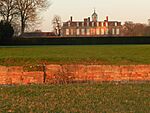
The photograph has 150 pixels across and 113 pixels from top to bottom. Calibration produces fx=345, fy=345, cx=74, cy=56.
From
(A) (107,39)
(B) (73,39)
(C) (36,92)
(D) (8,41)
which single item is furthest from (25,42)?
(C) (36,92)

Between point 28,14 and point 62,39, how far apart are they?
38.9 feet

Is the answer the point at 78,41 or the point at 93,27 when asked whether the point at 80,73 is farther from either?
the point at 93,27

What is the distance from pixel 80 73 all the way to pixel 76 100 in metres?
6.66

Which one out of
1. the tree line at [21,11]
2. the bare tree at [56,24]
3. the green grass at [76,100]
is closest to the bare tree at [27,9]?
the tree line at [21,11]

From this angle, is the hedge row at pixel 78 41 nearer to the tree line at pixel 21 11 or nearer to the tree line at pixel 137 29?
the tree line at pixel 21 11

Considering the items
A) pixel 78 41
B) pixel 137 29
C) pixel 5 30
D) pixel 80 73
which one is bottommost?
pixel 80 73

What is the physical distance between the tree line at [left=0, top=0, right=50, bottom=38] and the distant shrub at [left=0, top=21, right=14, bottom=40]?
8.93 meters

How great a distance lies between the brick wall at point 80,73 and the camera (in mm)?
14758

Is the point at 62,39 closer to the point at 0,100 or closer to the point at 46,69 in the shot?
the point at 46,69

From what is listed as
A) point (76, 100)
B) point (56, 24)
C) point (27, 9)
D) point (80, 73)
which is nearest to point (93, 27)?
point (56, 24)

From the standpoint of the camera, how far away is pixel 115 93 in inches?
393

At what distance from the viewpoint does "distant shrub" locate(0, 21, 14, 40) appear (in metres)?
49.9

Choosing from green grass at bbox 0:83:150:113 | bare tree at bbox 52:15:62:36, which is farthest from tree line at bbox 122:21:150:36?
green grass at bbox 0:83:150:113

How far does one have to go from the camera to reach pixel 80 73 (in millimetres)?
15422
